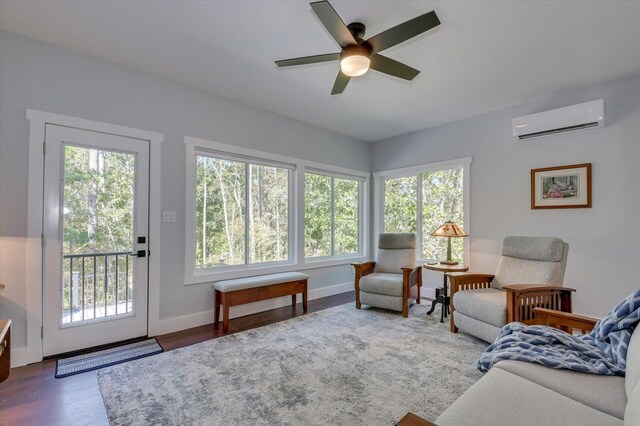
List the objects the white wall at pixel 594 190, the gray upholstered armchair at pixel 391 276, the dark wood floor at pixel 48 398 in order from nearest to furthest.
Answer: the dark wood floor at pixel 48 398, the white wall at pixel 594 190, the gray upholstered armchair at pixel 391 276

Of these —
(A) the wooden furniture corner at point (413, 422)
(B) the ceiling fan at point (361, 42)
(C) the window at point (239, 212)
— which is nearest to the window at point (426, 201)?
(C) the window at point (239, 212)

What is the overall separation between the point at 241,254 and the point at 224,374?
1780 mm

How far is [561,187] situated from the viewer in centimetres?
348

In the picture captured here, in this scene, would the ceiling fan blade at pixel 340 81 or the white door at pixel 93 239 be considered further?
the white door at pixel 93 239

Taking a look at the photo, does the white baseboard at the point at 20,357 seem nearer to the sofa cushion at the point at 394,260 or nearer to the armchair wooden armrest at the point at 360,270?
the armchair wooden armrest at the point at 360,270

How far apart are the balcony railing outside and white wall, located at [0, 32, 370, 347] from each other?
0.96 feet

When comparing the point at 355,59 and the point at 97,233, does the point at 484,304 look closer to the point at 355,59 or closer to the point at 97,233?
the point at 355,59

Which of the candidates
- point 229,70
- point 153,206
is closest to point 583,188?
point 229,70

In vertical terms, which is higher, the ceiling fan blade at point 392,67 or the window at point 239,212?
the ceiling fan blade at point 392,67

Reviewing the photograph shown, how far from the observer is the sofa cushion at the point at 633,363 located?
45.5 inches

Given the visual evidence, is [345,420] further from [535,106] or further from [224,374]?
[535,106]

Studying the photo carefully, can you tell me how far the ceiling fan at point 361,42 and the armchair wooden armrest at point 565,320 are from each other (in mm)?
1990

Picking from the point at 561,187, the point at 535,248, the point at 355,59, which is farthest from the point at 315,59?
the point at 561,187

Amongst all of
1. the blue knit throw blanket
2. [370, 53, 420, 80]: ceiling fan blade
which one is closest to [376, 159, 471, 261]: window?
[370, 53, 420, 80]: ceiling fan blade
